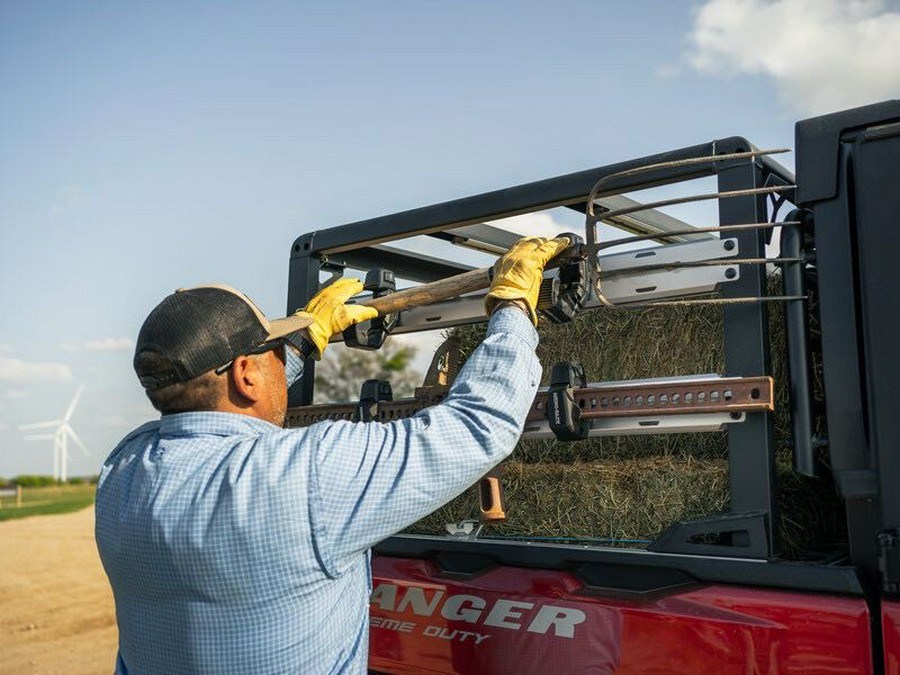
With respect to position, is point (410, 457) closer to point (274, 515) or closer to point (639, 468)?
point (274, 515)

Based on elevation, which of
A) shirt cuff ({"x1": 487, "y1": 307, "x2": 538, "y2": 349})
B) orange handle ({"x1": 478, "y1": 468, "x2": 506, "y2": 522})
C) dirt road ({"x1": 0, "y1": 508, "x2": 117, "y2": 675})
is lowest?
dirt road ({"x1": 0, "y1": 508, "x2": 117, "y2": 675})

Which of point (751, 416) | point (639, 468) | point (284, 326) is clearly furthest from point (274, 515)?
point (639, 468)

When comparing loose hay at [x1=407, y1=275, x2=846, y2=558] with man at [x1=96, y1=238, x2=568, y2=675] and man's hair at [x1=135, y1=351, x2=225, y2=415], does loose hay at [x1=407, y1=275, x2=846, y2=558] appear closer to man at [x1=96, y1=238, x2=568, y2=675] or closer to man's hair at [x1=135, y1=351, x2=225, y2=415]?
man at [x1=96, y1=238, x2=568, y2=675]

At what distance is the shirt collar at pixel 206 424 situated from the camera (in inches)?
90.0

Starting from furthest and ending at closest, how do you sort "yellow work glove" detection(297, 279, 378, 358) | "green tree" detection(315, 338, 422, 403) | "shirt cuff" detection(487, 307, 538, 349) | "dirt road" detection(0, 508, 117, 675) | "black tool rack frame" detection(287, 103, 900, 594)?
1. "green tree" detection(315, 338, 422, 403)
2. "dirt road" detection(0, 508, 117, 675)
3. "yellow work glove" detection(297, 279, 378, 358)
4. "shirt cuff" detection(487, 307, 538, 349)
5. "black tool rack frame" detection(287, 103, 900, 594)

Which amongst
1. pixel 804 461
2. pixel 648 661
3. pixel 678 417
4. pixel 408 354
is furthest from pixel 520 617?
pixel 408 354

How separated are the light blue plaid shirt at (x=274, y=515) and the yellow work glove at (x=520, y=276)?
22cm

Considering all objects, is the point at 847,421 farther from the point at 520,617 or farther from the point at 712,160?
the point at 520,617

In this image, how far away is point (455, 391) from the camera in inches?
89.4

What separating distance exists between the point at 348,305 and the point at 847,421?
1.63 m

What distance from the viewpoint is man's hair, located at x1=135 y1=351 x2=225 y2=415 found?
229 cm

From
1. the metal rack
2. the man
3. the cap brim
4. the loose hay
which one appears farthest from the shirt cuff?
the loose hay

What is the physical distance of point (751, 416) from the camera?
2.52m

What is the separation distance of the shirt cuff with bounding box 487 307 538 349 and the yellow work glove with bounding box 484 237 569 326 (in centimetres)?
4
